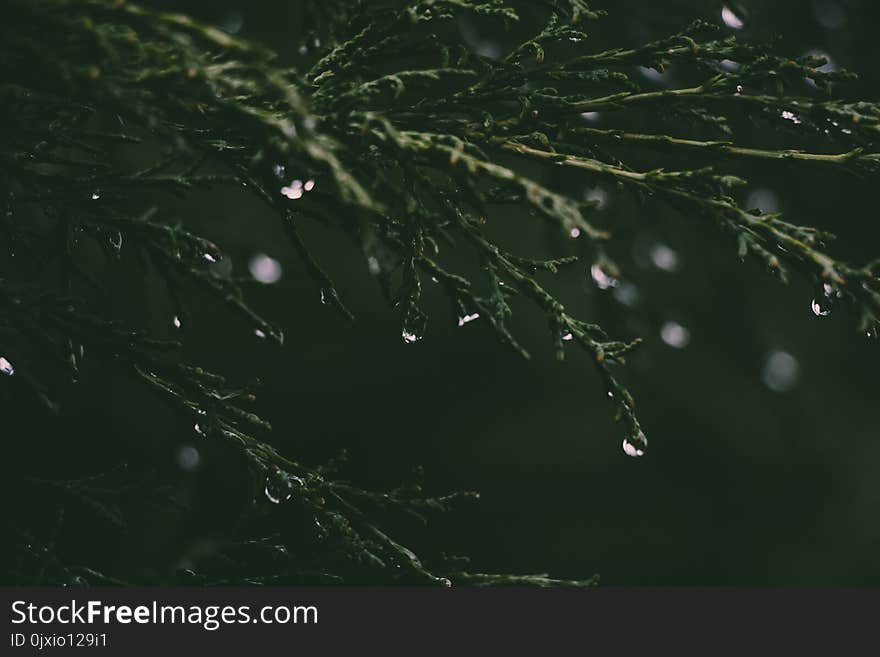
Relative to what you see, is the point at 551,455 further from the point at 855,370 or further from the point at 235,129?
the point at 235,129

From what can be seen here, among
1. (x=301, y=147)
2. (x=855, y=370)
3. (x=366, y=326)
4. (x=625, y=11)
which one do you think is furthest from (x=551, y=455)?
(x=301, y=147)

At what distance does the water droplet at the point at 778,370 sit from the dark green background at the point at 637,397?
60 millimetres

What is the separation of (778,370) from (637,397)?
1309 mm

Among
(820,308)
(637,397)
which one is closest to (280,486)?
(820,308)

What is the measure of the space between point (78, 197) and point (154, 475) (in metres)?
0.77

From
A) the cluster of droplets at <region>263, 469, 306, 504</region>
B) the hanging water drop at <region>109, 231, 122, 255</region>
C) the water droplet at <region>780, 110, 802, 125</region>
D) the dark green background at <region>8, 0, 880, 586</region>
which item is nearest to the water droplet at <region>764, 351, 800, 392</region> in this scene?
the dark green background at <region>8, 0, 880, 586</region>

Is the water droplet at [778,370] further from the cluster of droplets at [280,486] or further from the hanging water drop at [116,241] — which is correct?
the hanging water drop at [116,241]

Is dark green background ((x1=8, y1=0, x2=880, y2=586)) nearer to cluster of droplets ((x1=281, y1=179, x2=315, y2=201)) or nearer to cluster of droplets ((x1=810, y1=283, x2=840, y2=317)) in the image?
cluster of droplets ((x1=810, y1=283, x2=840, y2=317))

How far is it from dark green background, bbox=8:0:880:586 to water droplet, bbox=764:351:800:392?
0.20 ft

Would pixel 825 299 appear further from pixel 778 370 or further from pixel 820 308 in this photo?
pixel 778 370

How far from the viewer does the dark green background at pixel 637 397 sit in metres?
4.53

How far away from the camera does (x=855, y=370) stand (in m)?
7.43

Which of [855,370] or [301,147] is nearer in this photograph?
[301,147]

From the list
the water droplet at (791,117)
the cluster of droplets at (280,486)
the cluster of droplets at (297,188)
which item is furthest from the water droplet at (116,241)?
the water droplet at (791,117)
